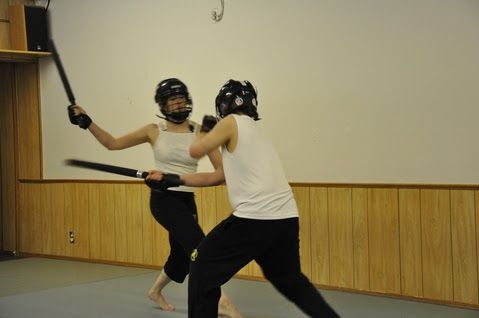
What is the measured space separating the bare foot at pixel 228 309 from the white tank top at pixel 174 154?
2.36 ft

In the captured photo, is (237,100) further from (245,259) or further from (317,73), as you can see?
(317,73)

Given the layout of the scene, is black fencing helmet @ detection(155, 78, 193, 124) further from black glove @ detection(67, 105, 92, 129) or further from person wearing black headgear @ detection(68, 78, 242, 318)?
→ black glove @ detection(67, 105, 92, 129)

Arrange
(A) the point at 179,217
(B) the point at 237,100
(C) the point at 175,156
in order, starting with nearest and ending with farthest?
1. (B) the point at 237,100
2. (A) the point at 179,217
3. (C) the point at 175,156

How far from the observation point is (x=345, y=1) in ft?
17.7

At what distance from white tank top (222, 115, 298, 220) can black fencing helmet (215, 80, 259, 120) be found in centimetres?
13

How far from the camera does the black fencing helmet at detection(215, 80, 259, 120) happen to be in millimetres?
3469

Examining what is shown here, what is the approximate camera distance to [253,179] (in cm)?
330

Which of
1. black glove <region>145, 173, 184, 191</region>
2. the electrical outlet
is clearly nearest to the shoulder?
black glove <region>145, 173, 184, 191</region>

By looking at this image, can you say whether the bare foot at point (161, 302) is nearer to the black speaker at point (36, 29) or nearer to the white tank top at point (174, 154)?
the white tank top at point (174, 154)

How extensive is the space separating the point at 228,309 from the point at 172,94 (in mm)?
1314

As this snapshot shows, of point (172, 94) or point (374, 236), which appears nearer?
point (172, 94)

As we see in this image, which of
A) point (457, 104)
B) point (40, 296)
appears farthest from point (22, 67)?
point (457, 104)

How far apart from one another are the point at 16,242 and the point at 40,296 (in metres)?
2.85

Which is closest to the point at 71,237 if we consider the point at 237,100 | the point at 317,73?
the point at 317,73
